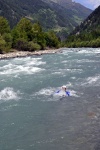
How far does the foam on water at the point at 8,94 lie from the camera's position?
32622 mm

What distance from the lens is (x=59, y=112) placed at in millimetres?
27453

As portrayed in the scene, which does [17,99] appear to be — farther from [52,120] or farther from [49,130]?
[49,130]

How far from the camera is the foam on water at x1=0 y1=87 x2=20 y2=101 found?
32.6 meters

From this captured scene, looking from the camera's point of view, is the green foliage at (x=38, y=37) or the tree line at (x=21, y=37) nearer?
the tree line at (x=21, y=37)

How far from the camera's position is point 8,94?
112ft

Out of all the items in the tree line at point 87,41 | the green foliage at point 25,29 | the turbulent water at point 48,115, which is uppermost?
the green foliage at point 25,29

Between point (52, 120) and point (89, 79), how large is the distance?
1932cm

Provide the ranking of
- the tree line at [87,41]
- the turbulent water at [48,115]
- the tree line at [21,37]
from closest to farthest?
the turbulent water at [48,115] < the tree line at [21,37] < the tree line at [87,41]

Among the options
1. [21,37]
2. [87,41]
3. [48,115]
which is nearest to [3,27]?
[21,37]

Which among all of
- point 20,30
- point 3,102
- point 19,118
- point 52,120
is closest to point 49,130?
point 52,120

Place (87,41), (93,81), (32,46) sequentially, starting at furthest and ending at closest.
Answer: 1. (87,41)
2. (32,46)
3. (93,81)

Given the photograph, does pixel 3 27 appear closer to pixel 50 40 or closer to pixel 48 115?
pixel 50 40

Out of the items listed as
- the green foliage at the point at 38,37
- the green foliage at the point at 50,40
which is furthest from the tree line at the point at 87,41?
the green foliage at the point at 38,37

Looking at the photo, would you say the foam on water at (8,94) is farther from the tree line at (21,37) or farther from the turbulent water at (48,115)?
the tree line at (21,37)
